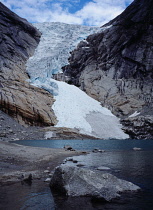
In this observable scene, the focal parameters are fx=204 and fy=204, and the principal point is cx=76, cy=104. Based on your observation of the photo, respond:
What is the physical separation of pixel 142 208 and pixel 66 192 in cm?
243

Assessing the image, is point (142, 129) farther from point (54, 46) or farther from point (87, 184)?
point (54, 46)

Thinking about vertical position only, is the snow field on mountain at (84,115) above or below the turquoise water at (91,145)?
above

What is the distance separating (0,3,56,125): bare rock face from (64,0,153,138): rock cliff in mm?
14783

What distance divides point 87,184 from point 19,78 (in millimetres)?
44124

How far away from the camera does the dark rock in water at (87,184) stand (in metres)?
6.68

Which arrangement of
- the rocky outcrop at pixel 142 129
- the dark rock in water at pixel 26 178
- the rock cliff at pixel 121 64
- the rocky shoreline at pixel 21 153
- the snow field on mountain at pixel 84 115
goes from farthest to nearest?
1. the rock cliff at pixel 121 64
2. the rocky outcrop at pixel 142 129
3. the snow field on mountain at pixel 84 115
4. the rocky shoreline at pixel 21 153
5. the dark rock in water at pixel 26 178

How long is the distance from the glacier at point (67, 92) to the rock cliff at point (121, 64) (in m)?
3.83

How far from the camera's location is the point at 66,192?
6.82 meters

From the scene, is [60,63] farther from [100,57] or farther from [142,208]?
[142,208]

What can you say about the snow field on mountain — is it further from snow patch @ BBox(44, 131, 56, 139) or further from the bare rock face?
snow patch @ BBox(44, 131, 56, 139)

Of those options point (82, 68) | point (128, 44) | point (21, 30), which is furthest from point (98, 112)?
point (21, 30)

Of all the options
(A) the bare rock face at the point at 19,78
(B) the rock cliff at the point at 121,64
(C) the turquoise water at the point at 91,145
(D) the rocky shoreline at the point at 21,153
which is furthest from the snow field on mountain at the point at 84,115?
(C) the turquoise water at the point at 91,145

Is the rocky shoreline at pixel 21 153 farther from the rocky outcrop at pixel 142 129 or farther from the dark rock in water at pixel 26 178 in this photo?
the rocky outcrop at pixel 142 129

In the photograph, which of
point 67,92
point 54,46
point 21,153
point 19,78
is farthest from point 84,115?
point 54,46
